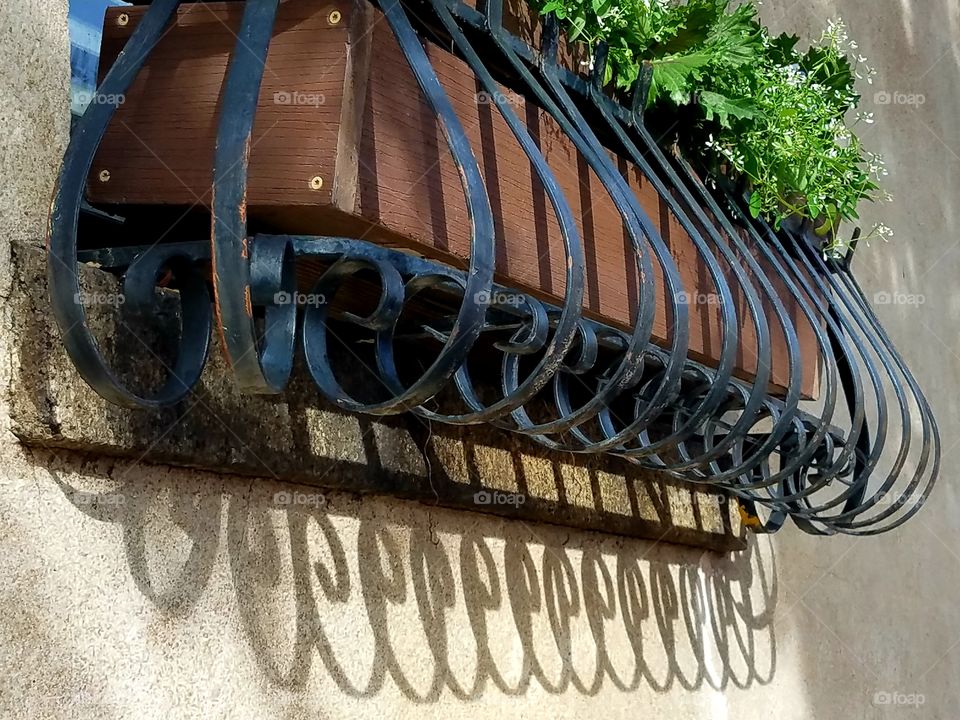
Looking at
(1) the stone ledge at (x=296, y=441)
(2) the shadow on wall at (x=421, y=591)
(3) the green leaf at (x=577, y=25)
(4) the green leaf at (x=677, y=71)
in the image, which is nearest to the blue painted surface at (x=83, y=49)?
(1) the stone ledge at (x=296, y=441)

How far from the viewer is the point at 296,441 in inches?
40.1

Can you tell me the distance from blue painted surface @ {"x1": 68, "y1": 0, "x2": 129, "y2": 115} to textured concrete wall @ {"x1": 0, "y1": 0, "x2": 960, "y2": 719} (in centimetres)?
6

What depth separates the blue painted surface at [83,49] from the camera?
986mm

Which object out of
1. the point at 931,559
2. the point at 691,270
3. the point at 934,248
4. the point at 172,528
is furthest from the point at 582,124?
the point at 934,248

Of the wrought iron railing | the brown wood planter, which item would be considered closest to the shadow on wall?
the wrought iron railing

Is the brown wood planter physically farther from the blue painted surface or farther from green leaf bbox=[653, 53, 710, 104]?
green leaf bbox=[653, 53, 710, 104]

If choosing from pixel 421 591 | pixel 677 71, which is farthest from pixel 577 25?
pixel 421 591

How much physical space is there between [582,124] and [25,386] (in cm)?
58

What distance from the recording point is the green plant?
1.32 metres

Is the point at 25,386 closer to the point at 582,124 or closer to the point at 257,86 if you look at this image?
the point at 257,86

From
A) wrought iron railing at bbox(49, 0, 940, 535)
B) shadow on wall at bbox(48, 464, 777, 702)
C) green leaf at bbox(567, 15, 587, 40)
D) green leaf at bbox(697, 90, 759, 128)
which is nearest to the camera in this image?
wrought iron railing at bbox(49, 0, 940, 535)

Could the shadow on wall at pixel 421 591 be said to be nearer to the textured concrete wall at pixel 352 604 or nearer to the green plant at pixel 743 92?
the textured concrete wall at pixel 352 604

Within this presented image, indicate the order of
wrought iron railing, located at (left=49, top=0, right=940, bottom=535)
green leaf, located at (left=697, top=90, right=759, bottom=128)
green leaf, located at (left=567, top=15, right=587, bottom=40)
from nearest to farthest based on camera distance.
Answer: wrought iron railing, located at (left=49, top=0, right=940, bottom=535) → green leaf, located at (left=567, top=15, right=587, bottom=40) → green leaf, located at (left=697, top=90, right=759, bottom=128)

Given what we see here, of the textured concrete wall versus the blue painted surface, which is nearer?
the textured concrete wall
